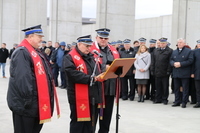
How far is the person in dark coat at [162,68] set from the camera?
33.3 ft

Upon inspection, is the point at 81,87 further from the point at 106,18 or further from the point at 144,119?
the point at 106,18

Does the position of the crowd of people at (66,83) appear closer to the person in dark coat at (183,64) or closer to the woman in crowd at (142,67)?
the person in dark coat at (183,64)

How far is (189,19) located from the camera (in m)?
13.6

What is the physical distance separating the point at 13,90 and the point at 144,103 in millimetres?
6687

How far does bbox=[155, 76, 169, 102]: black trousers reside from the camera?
10289 mm

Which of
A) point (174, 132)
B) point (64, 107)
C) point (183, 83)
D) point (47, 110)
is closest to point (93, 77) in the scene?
point (47, 110)

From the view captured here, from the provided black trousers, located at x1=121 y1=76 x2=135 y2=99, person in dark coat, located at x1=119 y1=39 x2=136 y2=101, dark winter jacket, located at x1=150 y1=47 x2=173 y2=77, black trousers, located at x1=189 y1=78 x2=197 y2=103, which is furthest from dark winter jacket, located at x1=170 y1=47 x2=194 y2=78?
black trousers, located at x1=121 y1=76 x2=135 y2=99

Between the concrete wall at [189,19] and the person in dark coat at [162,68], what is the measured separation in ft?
12.4

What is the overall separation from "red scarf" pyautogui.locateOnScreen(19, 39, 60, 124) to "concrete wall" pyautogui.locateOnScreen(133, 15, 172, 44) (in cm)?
2349

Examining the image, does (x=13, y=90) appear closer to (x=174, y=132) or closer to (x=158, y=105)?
(x=174, y=132)

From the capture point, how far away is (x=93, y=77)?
499 centimetres

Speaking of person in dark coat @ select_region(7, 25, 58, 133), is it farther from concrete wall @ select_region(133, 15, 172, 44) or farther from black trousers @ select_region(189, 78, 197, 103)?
concrete wall @ select_region(133, 15, 172, 44)

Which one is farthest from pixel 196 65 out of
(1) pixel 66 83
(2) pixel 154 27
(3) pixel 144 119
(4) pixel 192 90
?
(2) pixel 154 27

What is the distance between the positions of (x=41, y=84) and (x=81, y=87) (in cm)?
89
